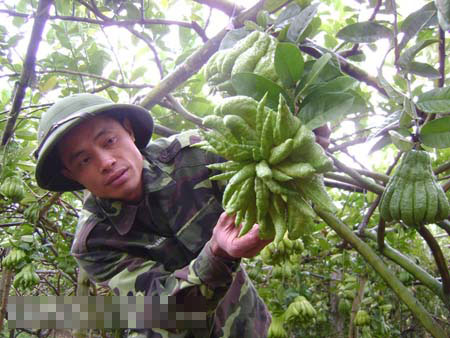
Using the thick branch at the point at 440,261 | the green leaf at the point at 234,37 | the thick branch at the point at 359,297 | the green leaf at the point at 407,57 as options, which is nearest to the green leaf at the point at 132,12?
the green leaf at the point at 234,37

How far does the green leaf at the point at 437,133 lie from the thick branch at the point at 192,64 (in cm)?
57

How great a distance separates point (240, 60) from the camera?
2.66ft

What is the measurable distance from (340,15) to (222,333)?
5.88 ft

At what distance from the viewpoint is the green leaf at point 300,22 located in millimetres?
859

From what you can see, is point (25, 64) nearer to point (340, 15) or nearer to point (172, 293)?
point (172, 293)

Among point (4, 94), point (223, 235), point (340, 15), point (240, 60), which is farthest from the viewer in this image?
point (4, 94)

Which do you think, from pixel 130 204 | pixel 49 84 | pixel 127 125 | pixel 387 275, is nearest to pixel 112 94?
pixel 49 84

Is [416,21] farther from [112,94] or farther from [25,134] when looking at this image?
[25,134]

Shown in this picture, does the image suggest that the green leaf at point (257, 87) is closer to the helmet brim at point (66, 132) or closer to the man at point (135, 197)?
the man at point (135, 197)

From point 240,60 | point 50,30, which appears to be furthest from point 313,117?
point 50,30

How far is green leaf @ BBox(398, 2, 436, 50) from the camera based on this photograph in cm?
99

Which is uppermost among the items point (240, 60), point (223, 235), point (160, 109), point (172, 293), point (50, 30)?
point (50, 30)

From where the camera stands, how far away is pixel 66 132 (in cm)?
146

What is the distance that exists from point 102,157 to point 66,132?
15cm
